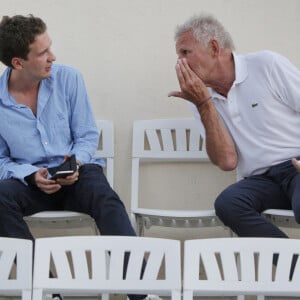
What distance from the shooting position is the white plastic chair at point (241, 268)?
2.27 metres

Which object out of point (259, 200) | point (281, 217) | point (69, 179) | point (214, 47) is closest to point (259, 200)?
point (259, 200)

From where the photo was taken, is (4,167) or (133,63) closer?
(4,167)

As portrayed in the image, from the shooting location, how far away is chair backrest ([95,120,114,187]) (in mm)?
3918

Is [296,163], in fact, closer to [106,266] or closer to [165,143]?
[165,143]

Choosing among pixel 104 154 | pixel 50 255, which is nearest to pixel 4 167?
pixel 104 154

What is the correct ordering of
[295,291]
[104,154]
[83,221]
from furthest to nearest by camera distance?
[104,154]
[83,221]
[295,291]

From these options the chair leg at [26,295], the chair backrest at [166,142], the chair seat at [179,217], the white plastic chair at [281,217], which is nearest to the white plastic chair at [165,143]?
the chair backrest at [166,142]

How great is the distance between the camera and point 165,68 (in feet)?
13.5

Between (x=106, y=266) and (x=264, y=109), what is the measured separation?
1.42 metres

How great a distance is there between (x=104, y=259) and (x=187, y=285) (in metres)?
0.25

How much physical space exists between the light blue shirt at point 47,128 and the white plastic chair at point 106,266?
4.14ft

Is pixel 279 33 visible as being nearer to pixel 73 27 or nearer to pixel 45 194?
pixel 73 27

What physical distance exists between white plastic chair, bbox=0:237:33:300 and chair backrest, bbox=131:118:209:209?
1655mm

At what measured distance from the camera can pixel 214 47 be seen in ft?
11.7
